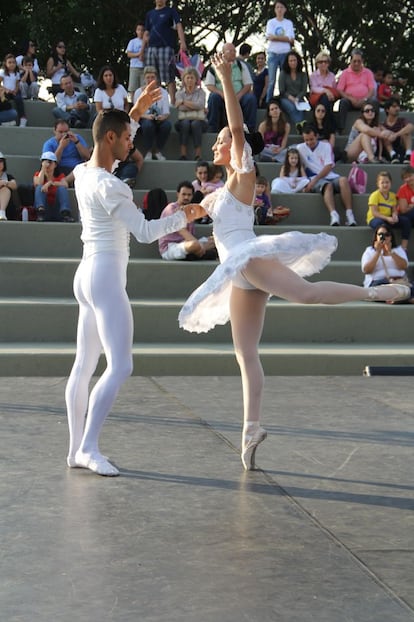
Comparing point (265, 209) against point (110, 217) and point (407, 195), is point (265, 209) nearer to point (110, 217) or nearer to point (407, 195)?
point (407, 195)

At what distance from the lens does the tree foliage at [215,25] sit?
25.3m

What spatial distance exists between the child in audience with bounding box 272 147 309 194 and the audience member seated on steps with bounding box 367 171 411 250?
1129 mm

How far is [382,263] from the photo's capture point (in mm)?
11227

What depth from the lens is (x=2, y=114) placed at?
1441cm

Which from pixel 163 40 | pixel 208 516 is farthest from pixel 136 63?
pixel 208 516

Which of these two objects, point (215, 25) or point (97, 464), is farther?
point (215, 25)

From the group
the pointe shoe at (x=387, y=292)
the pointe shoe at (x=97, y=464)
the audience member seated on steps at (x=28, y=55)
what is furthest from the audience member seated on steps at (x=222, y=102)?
the pointe shoe at (x=97, y=464)

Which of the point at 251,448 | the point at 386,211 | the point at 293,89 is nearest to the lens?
the point at 251,448

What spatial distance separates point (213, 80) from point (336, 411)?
7.99m

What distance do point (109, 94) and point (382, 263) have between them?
16.3 feet

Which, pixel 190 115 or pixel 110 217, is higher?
pixel 190 115

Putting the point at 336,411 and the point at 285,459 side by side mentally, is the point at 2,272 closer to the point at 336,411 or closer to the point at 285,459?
the point at 336,411

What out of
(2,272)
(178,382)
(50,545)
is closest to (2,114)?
(2,272)

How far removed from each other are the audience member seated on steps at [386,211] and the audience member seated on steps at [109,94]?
386cm
